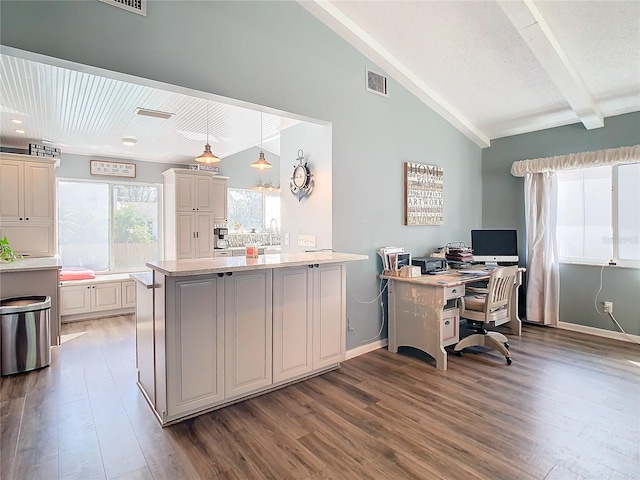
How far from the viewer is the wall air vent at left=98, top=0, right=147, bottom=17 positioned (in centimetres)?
230

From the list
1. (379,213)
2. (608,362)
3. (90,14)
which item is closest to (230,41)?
(90,14)

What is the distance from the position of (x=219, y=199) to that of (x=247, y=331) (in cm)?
424

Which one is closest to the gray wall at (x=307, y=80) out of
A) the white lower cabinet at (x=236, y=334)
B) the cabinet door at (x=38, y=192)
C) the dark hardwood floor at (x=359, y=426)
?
the white lower cabinet at (x=236, y=334)

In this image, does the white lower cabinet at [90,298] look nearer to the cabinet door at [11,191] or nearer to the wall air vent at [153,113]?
the cabinet door at [11,191]

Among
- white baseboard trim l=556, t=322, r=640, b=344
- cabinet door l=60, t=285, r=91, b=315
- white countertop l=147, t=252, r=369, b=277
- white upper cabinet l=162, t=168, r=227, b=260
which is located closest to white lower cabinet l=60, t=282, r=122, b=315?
cabinet door l=60, t=285, r=91, b=315

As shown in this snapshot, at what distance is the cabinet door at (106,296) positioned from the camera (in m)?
5.20

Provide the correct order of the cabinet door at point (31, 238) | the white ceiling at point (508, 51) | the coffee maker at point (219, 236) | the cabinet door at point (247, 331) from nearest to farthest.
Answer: the cabinet door at point (247, 331)
the white ceiling at point (508, 51)
the cabinet door at point (31, 238)
the coffee maker at point (219, 236)

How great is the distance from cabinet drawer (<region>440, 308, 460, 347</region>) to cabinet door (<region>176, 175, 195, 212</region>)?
14.9 feet

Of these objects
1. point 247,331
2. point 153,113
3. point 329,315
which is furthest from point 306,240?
point 153,113

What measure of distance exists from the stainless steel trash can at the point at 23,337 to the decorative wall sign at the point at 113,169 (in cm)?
295

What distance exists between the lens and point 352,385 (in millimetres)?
3014

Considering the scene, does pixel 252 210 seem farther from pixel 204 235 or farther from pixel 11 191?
pixel 11 191

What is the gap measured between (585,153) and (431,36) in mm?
2439

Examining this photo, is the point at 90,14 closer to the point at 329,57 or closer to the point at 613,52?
the point at 329,57
